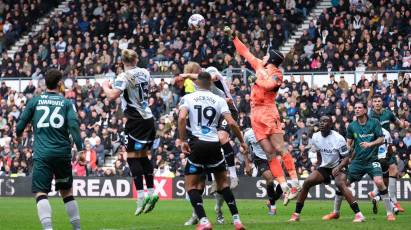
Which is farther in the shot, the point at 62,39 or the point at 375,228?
the point at 62,39

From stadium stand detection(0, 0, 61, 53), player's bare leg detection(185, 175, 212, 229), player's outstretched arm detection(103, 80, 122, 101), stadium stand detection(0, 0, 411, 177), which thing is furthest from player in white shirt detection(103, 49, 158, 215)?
stadium stand detection(0, 0, 61, 53)

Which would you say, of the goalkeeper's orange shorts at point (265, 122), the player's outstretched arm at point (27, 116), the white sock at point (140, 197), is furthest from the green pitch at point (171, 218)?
the player's outstretched arm at point (27, 116)

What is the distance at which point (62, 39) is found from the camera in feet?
146

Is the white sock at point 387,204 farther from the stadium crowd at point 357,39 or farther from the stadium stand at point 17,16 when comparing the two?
the stadium stand at point 17,16

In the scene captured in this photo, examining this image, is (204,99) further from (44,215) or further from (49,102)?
(44,215)

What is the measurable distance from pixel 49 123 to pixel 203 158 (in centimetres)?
262

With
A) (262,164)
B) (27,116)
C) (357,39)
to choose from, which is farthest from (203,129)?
(357,39)

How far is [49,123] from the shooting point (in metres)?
15.0

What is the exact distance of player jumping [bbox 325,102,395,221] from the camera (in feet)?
67.6

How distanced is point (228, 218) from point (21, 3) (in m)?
30.5

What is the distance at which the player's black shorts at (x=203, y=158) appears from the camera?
15883mm

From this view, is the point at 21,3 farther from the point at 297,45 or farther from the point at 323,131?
the point at 323,131

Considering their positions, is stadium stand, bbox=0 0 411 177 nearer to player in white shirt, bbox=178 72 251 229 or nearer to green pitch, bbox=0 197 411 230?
green pitch, bbox=0 197 411 230

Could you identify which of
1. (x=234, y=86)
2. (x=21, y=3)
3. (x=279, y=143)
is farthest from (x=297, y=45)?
(x=279, y=143)
